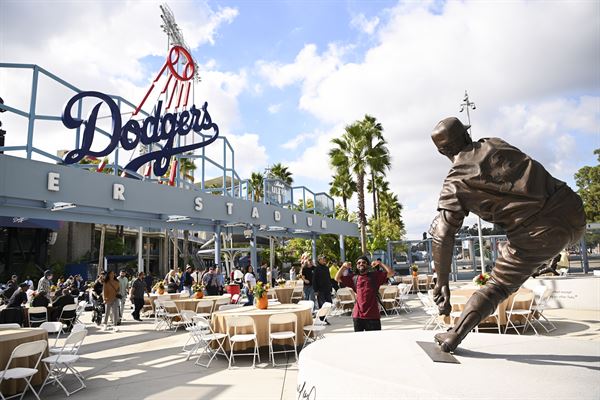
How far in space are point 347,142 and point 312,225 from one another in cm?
552

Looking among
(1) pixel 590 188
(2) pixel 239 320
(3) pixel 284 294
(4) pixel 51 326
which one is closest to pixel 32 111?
(4) pixel 51 326

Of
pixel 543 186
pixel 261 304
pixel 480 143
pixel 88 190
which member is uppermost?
pixel 88 190

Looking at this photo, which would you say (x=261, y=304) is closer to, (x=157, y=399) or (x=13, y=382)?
(x=157, y=399)

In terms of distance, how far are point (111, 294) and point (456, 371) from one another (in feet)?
35.2

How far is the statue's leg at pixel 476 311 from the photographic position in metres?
2.99

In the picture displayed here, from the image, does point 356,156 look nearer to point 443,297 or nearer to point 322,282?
point 322,282

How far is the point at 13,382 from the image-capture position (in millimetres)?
5238

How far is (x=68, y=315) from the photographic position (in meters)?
10.6

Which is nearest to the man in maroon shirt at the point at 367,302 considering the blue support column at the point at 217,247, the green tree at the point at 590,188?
the blue support column at the point at 217,247

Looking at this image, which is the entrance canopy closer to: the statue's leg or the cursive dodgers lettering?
the cursive dodgers lettering

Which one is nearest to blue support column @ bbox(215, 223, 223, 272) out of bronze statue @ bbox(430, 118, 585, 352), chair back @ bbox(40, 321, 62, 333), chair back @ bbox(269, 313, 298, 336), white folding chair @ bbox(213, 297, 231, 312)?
white folding chair @ bbox(213, 297, 231, 312)

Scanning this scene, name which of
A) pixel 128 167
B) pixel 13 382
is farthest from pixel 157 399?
pixel 128 167

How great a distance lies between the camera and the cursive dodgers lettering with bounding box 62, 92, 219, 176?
1012 centimetres

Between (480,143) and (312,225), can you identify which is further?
(312,225)
